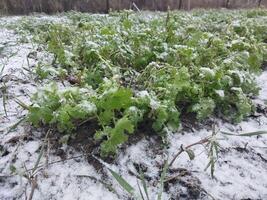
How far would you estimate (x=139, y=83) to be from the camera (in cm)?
253

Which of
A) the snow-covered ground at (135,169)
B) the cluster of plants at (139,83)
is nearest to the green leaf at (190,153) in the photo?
the snow-covered ground at (135,169)

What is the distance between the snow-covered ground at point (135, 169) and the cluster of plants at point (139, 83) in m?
0.13

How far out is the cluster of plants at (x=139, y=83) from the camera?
1.87m

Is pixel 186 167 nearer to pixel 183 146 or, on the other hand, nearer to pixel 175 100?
pixel 183 146

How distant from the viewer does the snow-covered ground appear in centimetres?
161

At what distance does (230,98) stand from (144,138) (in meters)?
0.77

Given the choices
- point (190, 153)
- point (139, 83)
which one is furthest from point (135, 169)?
point (139, 83)

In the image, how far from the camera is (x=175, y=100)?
7.38 ft

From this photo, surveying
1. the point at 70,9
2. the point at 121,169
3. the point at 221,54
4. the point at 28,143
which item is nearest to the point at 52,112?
the point at 28,143

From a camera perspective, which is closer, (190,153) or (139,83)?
(190,153)

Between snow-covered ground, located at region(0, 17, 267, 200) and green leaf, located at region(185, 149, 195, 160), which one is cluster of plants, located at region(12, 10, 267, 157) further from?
green leaf, located at region(185, 149, 195, 160)

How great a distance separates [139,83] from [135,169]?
3.01 feet

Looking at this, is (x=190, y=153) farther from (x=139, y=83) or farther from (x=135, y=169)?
(x=139, y=83)

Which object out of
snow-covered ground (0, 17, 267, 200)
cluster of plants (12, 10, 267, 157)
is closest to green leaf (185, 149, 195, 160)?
snow-covered ground (0, 17, 267, 200)
